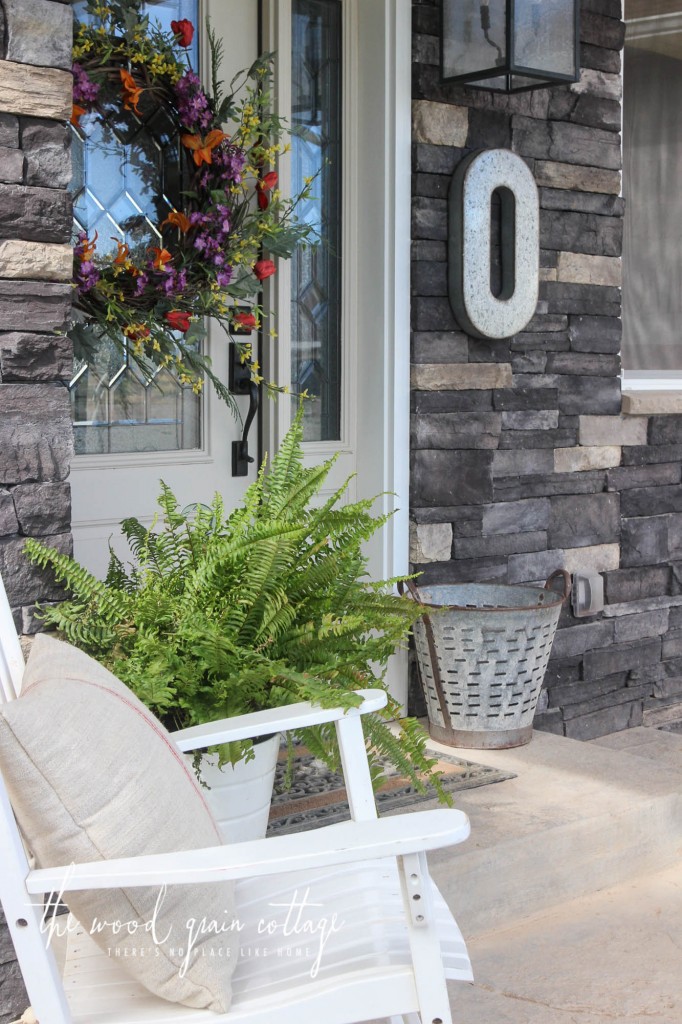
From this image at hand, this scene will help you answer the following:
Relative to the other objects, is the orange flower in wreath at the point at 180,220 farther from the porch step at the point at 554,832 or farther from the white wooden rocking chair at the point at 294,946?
the white wooden rocking chair at the point at 294,946

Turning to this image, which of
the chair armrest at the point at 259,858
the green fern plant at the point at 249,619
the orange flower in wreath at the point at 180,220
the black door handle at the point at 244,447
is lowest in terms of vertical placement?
the chair armrest at the point at 259,858

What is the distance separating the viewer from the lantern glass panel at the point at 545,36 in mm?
2729

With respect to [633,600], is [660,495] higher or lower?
higher

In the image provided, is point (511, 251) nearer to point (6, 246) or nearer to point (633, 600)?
point (633, 600)

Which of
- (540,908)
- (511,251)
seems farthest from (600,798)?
(511,251)

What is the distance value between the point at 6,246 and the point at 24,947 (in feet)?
3.42

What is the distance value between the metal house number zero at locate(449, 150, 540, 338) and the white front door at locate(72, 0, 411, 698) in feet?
0.45

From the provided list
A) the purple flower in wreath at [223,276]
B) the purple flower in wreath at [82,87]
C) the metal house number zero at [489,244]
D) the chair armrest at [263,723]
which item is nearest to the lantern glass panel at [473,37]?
the metal house number zero at [489,244]

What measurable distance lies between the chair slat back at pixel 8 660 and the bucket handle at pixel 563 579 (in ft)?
5.58

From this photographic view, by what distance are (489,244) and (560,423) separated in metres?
0.57

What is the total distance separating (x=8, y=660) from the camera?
140 cm

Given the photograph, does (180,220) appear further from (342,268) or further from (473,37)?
(473,37)

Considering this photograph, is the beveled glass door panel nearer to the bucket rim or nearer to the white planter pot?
the bucket rim

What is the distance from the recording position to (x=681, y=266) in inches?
146
